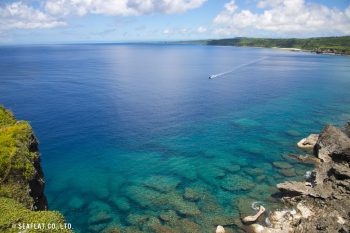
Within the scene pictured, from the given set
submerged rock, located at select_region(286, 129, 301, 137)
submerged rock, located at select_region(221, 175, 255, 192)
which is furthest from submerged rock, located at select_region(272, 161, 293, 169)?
submerged rock, located at select_region(286, 129, 301, 137)

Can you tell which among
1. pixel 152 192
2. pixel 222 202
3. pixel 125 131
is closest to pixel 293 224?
pixel 222 202

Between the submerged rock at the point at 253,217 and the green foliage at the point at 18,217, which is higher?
the green foliage at the point at 18,217

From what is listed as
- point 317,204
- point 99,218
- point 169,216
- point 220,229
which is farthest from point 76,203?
point 317,204

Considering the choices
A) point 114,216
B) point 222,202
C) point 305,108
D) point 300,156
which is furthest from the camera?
point 305,108

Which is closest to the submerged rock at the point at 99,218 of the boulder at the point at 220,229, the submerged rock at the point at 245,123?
the boulder at the point at 220,229

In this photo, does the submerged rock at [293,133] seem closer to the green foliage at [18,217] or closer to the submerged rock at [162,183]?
Answer: the submerged rock at [162,183]

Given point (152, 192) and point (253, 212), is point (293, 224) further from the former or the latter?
point (152, 192)
